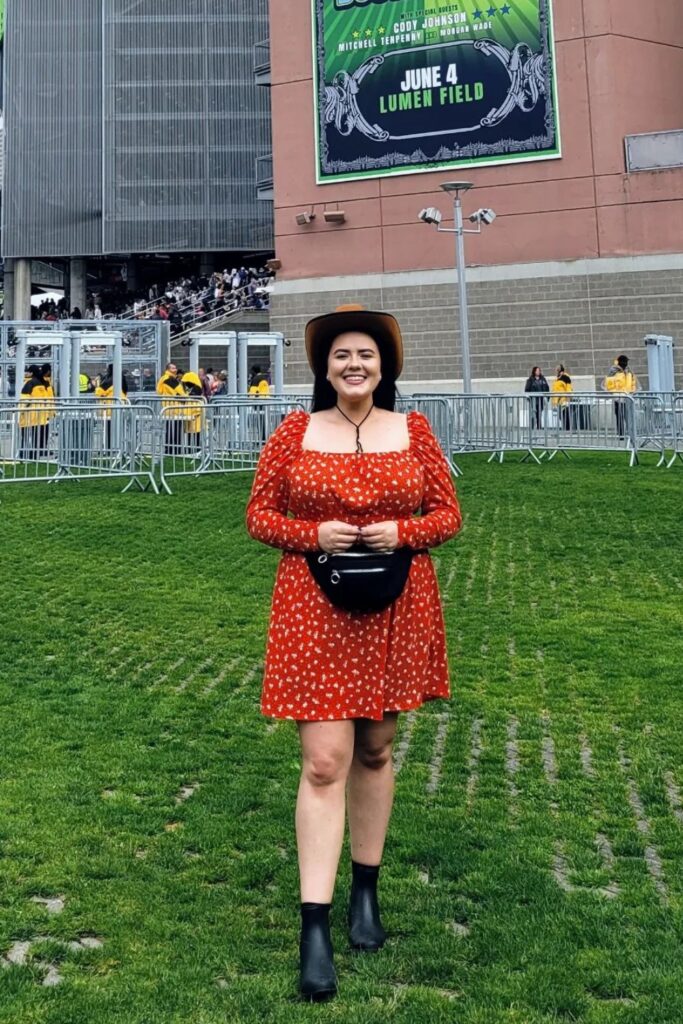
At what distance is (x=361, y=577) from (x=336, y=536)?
0.14 metres

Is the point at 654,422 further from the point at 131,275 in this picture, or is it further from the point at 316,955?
the point at 131,275

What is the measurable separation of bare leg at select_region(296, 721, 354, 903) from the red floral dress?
7cm

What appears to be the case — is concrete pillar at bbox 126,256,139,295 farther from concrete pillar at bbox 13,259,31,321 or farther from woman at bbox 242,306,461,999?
woman at bbox 242,306,461,999

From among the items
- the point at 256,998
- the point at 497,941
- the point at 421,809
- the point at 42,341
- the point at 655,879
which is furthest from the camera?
the point at 42,341

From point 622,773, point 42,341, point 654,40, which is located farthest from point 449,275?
point 622,773

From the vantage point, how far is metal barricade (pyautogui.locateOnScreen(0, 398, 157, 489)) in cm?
1750

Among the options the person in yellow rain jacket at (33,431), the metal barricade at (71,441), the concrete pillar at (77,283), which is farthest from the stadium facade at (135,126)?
the metal barricade at (71,441)

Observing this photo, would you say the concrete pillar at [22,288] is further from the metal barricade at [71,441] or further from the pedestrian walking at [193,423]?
the pedestrian walking at [193,423]

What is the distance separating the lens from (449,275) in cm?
3597

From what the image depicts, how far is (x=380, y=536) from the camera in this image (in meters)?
3.37

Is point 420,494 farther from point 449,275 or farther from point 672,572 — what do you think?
point 449,275

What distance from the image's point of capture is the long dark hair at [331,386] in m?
3.71

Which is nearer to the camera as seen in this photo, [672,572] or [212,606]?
[212,606]

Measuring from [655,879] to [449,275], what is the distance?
1303 inches
